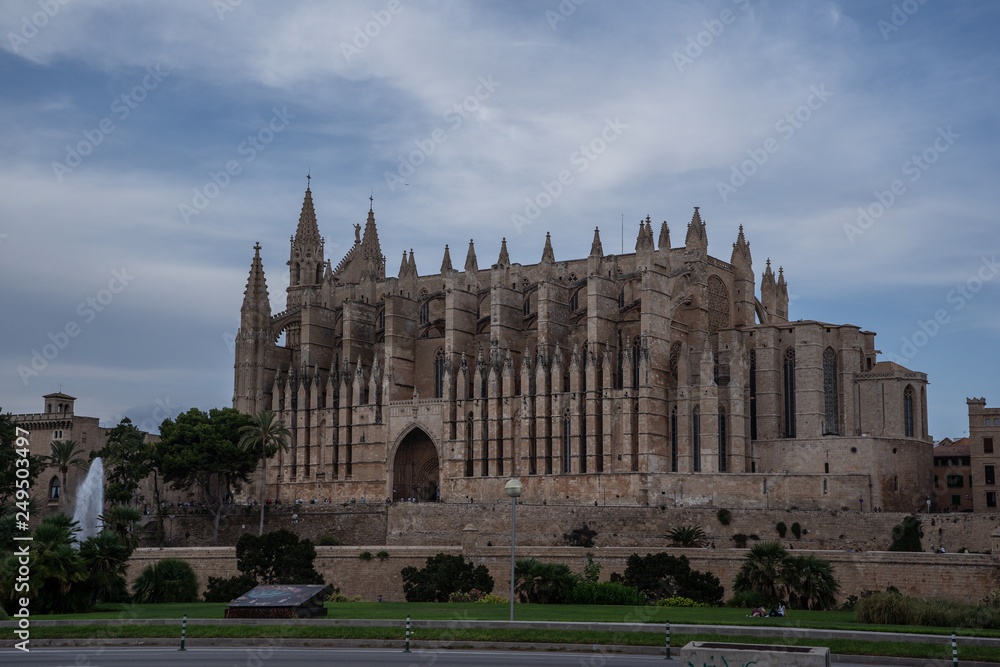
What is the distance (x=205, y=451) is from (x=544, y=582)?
28.6 meters

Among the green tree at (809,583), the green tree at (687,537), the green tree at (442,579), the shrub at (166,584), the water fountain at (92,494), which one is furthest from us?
the water fountain at (92,494)

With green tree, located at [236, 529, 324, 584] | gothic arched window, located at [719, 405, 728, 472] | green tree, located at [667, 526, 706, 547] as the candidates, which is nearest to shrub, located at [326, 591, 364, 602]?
green tree, located at [236, 529, 324, 584]

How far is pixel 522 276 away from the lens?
71.9m

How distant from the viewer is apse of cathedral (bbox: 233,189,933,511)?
184 ft

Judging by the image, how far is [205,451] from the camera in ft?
198

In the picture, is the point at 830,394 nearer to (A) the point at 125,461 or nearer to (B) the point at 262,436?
(B) the point at 262,436

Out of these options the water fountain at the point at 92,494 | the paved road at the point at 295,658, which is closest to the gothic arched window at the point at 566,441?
the water fountain at the point at 92,494

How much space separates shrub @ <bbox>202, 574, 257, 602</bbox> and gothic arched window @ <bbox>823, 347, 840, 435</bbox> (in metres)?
29.3

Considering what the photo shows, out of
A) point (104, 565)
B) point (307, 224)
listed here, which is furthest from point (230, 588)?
point (307, 224)

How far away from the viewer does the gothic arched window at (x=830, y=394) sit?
56969 millimetres

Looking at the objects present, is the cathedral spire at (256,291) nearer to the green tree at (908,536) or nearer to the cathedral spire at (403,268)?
the cathedral spire at (403,268)

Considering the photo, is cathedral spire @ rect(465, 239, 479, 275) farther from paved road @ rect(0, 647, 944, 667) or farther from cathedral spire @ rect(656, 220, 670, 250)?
paved road @ rect(0, 647, 944, 667)

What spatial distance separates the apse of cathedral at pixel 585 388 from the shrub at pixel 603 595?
19022 mm

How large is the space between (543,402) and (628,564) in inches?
922
